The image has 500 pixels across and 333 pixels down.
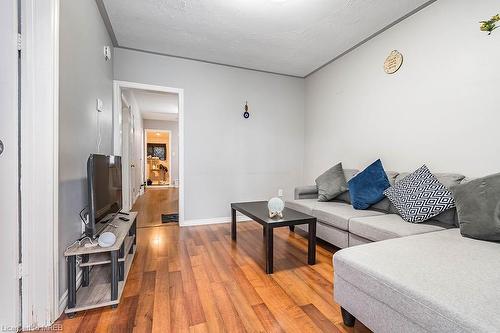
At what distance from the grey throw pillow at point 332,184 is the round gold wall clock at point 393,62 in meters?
1.31

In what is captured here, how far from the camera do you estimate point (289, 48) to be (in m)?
3.25

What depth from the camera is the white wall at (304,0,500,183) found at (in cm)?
196

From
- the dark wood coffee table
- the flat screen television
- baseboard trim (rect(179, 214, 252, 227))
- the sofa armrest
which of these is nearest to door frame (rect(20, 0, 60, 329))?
the flat screen television

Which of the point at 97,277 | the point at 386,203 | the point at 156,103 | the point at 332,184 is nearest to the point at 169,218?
the point at 97,277

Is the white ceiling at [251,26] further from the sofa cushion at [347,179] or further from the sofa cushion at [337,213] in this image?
the sofa cushion at [337,213]

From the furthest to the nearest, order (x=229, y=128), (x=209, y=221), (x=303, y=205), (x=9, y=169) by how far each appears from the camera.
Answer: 1. (x=229, y=128)
2. (x=209, y=221)
3. (x=303, y=205)
4. (x=9, y=169)

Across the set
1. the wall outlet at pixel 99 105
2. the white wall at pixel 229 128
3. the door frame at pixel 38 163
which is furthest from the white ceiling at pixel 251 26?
the door frame at pixel 38 163

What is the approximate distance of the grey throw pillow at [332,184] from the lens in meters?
3.01

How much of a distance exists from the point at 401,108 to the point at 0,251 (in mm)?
3601

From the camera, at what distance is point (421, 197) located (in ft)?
Result: 6.68

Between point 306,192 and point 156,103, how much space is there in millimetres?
4837

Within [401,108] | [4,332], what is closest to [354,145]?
[401,108]

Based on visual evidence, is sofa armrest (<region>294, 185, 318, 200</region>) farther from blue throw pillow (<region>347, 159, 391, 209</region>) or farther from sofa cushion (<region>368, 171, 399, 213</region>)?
sofa cushion (<region>368, 171, 399, 213</region>)

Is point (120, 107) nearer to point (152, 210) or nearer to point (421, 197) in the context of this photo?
point (152, 210)
